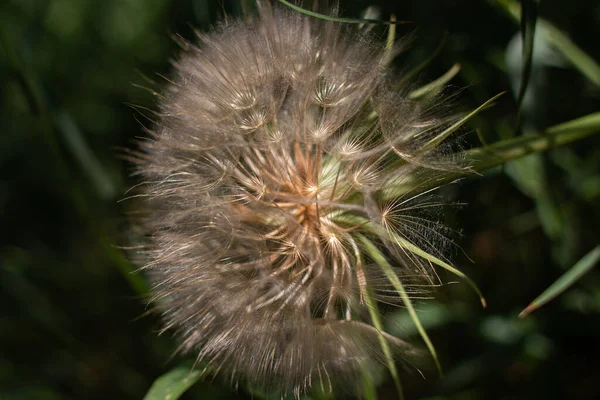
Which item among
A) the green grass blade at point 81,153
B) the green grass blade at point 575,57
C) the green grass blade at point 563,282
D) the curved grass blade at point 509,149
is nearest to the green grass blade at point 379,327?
the curved grass blade at point 509,149

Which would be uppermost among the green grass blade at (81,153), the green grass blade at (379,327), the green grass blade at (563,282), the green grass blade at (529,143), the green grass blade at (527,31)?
the green grass blade at (81,153)

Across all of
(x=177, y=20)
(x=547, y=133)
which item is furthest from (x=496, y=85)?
(x=177, y=20)

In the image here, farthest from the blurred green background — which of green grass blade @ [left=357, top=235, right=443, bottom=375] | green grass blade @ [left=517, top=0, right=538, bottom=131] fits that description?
green grass blade @ [left=517, top=0, right=538, bottom=131]

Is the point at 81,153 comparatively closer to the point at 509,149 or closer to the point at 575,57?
the point at 509,149

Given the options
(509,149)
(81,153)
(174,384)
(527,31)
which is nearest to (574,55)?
(527,31)

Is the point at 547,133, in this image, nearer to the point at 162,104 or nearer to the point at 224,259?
the point at 224,259

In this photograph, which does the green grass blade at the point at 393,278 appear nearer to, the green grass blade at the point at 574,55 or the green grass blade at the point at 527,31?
the green grass blade at the point at 527,31
